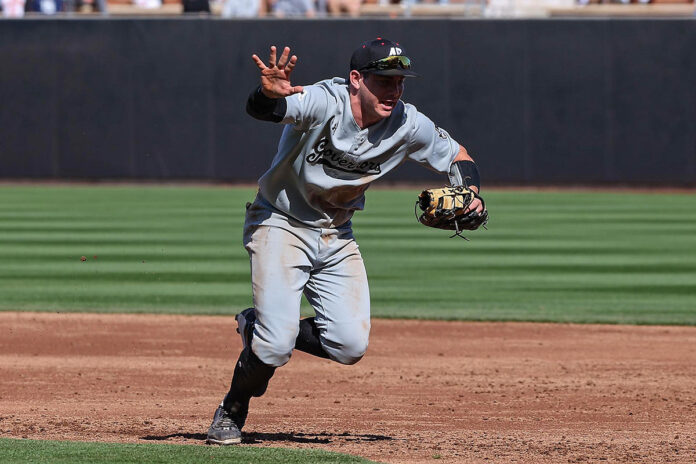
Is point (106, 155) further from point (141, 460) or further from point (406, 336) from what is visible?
point (141, 460)

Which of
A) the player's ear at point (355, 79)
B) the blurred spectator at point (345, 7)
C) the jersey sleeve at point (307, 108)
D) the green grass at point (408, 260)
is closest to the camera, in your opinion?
the jersey sleeve at point (307, 108)

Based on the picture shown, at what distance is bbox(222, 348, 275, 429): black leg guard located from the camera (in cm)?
545

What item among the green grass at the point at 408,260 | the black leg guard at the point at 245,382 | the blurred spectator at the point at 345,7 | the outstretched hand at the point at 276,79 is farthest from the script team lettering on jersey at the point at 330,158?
the blurred spectator at the point at 345,7

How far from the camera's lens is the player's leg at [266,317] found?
17.5 feet

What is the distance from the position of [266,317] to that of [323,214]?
21.4 inches

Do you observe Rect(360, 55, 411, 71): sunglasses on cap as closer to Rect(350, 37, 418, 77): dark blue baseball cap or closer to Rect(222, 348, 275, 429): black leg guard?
Rect(350, 37, 418, 77): dark blue baseball cap

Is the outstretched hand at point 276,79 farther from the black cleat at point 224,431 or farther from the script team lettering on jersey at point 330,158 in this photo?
the black cleat at point 224,431

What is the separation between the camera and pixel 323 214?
5500 mm

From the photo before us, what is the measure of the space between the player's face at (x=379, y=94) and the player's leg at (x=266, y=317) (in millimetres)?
660

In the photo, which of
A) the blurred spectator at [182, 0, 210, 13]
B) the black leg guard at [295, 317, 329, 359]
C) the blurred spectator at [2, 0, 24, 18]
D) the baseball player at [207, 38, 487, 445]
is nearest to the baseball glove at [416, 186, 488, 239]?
the baseball player at [207, 38, 487, 445]

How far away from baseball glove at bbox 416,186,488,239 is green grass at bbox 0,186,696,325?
15.3 feet

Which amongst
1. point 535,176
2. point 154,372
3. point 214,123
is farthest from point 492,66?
point 154,372

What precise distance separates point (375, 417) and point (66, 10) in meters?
17.2

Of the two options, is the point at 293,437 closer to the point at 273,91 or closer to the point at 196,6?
the point at 273,91
